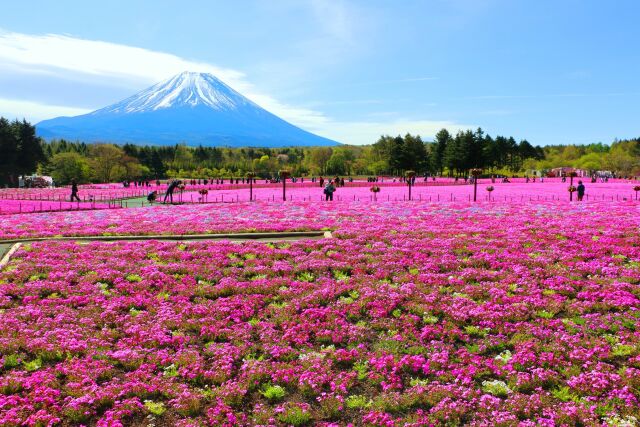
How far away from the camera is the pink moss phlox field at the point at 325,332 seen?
31.5 ft

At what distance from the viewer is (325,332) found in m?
13.0

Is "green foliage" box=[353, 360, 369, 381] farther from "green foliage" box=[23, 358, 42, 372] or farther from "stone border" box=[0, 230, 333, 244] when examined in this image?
"stone border" box=[0, 230, 333, 244]

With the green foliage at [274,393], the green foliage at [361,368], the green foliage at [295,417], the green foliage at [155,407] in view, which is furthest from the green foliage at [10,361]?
the green foliage at [361,368]

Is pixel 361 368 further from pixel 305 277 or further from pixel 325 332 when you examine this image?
pixel 305 277

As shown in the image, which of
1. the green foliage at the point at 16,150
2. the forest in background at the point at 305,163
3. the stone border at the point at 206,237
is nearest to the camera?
the stone border at the point at 206,237

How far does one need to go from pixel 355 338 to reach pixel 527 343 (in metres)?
4.39

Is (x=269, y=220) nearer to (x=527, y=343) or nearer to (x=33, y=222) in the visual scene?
(x=33, y=222)

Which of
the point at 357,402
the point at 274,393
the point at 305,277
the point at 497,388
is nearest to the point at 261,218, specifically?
the point at 305,277

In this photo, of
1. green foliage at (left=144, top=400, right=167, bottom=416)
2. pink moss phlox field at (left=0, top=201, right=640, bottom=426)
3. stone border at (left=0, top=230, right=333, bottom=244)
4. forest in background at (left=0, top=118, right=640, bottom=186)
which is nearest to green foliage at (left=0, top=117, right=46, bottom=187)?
forest in background at (left=0, top=118, right=640, bottom=186)

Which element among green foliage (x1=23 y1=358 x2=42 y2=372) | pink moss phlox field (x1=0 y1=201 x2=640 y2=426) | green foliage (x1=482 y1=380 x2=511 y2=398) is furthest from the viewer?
green foliage (x1=23 y1=358 x2=42 y2=372)

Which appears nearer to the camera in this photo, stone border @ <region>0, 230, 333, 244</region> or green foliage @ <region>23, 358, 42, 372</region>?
green foliage @ <region>23, 358, 42, 372</region>

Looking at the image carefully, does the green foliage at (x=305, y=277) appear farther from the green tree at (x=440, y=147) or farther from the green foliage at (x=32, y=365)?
the green tree at (x=440, y=147)

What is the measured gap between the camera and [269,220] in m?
31.1

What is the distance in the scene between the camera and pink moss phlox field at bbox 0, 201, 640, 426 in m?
9.59
